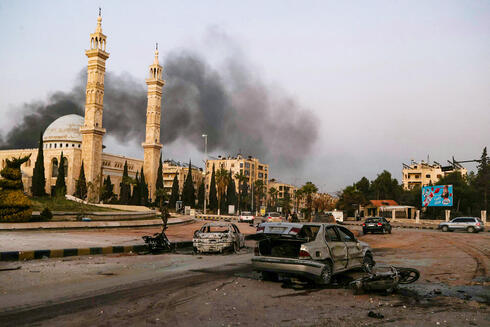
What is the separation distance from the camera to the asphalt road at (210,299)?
252 inches

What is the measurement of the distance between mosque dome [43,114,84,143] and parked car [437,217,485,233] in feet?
282

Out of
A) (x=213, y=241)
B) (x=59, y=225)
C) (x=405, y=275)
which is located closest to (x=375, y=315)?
(x=405, y=275)

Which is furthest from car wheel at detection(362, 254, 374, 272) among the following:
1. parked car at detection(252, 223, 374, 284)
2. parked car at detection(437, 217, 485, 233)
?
parked car at detection(437, 217, 485, 233)

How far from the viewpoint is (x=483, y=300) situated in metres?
7.98

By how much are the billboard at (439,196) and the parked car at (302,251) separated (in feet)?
188

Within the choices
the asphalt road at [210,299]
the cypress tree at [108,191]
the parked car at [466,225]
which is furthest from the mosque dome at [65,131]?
the asphalt road at [210,299]

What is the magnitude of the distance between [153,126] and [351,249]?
8730 centimetres

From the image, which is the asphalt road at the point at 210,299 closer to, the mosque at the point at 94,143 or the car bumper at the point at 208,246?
the car bumper at the point at 208,246

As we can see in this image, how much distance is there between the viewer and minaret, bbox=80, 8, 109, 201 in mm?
77938

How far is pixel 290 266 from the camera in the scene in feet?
30.4

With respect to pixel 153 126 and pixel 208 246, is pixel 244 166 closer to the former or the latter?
pixel 153 126

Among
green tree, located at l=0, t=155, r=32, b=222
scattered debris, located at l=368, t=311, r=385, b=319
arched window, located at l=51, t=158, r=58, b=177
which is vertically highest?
arched window, located at l=51, t=158, r=58, b=177

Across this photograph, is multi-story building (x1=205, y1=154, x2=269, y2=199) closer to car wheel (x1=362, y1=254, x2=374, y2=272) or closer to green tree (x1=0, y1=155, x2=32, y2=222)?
green tree (x1=0, y1=155, x2=32, y2=222)

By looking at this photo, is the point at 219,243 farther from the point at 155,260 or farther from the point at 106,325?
the point at 106,325
